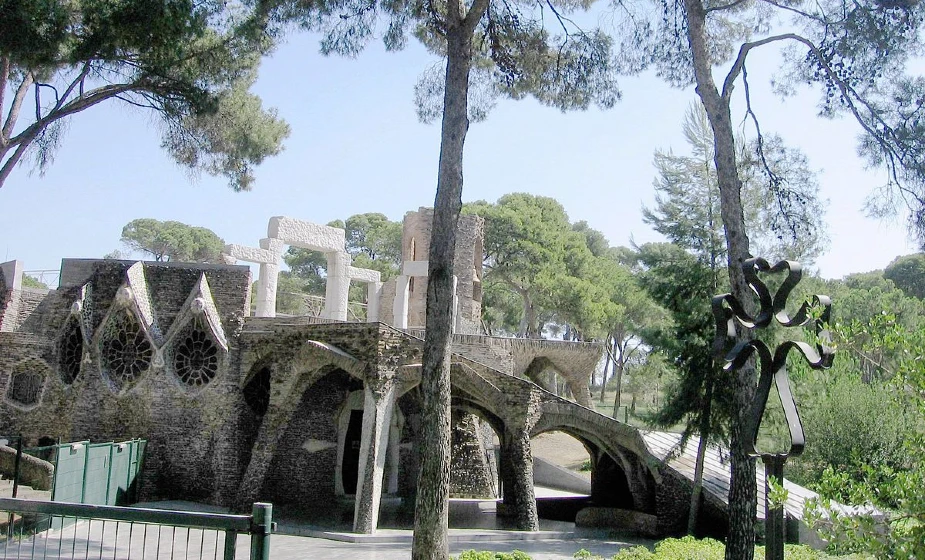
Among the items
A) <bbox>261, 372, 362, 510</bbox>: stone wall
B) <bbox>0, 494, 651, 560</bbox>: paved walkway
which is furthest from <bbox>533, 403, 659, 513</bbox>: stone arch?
<bbox>261, 372, 362, 510</bbox>: stone wall

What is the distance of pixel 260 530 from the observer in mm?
4316

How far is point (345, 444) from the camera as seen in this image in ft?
61.8

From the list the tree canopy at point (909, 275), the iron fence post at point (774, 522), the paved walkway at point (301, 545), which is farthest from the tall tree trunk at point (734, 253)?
the tree canopy at point (909, 275)

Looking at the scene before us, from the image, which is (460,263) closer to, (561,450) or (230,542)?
(561,450)

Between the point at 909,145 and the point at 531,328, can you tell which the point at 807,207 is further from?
the point at 531,328

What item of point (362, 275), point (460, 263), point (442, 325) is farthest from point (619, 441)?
point (362, 275)

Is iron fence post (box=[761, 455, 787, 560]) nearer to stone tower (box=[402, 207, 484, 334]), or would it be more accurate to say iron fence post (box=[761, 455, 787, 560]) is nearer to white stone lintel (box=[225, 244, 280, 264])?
white stone lintel (box=[225, 244, 280, 264])

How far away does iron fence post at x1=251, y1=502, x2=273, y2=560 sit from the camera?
4.32 meters

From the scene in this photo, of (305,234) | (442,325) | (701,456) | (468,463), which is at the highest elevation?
(305,234)

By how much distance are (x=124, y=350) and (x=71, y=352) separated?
4.24 feet

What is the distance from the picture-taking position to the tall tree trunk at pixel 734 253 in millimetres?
9586

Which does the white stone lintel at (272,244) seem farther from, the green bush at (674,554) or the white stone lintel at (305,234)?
the green bush at (674,554)

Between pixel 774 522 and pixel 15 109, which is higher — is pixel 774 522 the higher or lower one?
the lower one

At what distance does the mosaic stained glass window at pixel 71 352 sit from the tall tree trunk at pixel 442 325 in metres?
11.3
